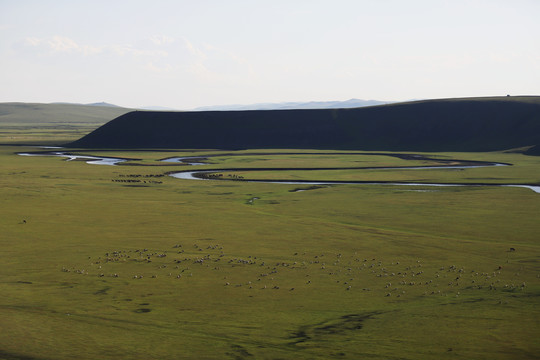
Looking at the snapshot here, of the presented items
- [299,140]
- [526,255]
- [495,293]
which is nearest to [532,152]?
[299,140]

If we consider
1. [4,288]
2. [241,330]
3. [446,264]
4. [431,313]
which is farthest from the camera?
[446,264]

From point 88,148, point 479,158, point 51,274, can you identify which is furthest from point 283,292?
point 88,148

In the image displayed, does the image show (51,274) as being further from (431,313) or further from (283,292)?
(431,313)

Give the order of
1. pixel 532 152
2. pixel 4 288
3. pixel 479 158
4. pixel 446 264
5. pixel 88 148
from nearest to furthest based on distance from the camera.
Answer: pixel 4 288, pixel 446 264, pixel 479 158, pixel 532 152, pixel 88 148

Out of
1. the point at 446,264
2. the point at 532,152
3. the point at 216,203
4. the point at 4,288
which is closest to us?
the point at 4,288

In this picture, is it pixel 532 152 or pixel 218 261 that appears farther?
pixel 532 152

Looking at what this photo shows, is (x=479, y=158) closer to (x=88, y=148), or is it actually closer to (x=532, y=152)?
(x=532, y=152)
